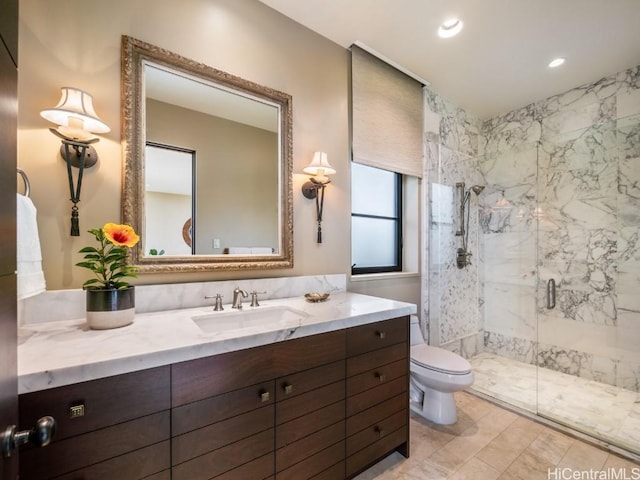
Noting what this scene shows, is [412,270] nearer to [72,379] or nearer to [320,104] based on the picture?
[320,104]

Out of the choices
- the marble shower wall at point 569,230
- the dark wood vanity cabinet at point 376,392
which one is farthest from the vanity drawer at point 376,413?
the marble shower wall at point 569,230

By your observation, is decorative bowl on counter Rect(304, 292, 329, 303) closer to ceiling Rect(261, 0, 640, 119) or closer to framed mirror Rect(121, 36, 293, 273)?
framed mirror Rect(121, 36, 293, 273)

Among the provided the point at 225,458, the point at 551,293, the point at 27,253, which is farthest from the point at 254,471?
the point at 551,293

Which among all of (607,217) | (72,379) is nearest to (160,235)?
(72,379)

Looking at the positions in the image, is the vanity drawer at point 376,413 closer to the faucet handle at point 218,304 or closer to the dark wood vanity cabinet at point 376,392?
the dark wood vanity cabinet at point 376,392

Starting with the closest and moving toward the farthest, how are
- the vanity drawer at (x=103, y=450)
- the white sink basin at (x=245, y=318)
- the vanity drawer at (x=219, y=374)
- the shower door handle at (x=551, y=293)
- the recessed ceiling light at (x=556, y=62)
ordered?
the vanity drawer at (x=103, y=450) < the vanity drawer at (x=219, y=374) < the white sink basin at (x=245, y=318) < the recessed ceiling light at (x=556, y=62) < the shower door handle at (x=551, y=293)

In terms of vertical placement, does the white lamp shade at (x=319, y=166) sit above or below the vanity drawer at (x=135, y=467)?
above

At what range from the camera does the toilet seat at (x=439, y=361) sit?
190 centimetres

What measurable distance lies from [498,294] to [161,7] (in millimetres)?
3811

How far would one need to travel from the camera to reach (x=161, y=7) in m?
1.47

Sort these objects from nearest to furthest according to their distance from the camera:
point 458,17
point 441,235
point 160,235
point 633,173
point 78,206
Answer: point 78,206
point 160,235
point 458,17
point 633,173
point 441,235

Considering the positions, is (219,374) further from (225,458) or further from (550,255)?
(550,255)

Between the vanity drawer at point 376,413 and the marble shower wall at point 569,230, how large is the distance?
2.22 metres

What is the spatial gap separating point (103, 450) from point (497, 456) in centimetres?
200
